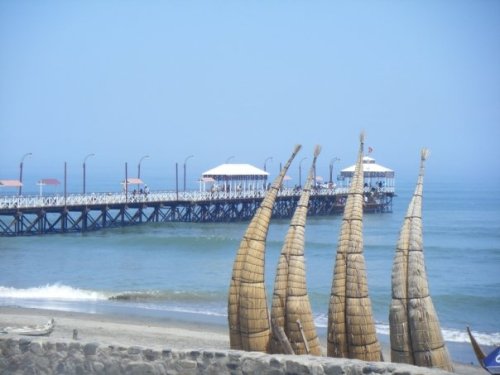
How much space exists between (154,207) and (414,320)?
41989 mm

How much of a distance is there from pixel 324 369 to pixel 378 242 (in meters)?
41.3

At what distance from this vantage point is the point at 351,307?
1290cm

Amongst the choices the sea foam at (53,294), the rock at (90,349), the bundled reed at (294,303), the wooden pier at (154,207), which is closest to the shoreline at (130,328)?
the sea foam at (53,294)

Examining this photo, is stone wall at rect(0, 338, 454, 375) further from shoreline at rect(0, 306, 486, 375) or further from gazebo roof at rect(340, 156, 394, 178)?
gazebo roof at rect(340, 156, 394, 178)

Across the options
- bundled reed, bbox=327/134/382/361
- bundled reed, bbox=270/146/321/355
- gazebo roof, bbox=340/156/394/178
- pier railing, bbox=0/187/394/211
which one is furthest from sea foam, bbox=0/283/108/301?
gazebo roof, bbox=340/156/394/178

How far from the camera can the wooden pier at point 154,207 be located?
46.6m

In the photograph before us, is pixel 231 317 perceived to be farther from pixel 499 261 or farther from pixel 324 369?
pixel 499 261

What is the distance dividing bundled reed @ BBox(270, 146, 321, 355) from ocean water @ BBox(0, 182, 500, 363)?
595 centimetres

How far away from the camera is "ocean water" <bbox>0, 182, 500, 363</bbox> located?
25.7m

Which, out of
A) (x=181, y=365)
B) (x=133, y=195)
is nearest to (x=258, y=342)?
(x=181, y=365)

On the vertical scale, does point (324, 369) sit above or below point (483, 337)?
above

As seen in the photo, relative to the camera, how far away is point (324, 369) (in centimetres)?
836

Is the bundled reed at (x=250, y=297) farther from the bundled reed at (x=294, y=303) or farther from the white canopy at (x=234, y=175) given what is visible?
the white canopy at (x=234, y=175)

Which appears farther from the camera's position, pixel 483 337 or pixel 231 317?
pixel 483 337
